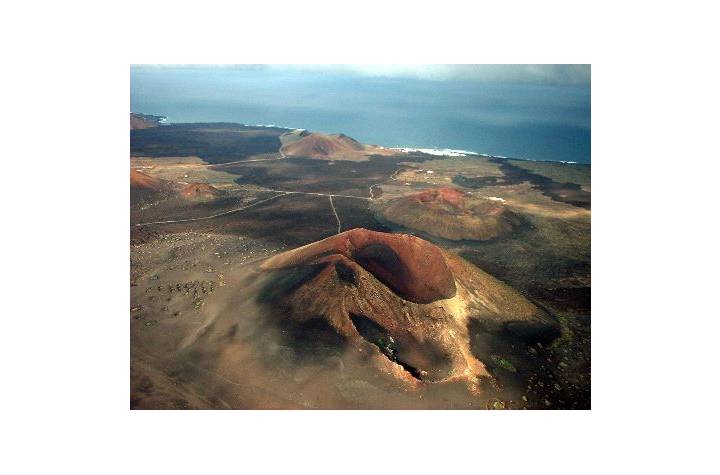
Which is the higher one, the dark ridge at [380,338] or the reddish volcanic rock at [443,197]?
the reddish volcanic rock at [443,197]

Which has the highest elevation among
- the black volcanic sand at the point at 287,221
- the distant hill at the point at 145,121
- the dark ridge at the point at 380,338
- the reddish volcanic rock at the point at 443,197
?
the distant hill at the point at 145,121

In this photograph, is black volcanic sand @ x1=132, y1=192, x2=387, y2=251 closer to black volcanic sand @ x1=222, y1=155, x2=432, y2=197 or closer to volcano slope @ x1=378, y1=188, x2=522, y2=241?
volcano slope @ x1=378, y1=188, x2=522, y2=241

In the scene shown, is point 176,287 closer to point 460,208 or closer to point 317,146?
point 460,208

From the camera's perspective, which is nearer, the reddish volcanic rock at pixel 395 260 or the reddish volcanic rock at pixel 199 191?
the reddish volcanic rock at pixel 395 260

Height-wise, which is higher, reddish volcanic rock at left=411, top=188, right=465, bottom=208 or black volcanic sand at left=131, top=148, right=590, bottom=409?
reddish volcanic rock at left=411, top=188, right=465, bottom=208

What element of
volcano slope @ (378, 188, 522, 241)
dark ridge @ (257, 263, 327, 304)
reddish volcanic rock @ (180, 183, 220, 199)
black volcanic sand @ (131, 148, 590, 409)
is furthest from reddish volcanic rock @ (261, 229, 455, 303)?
reddish volcanic rock @ (180, 183, 220, 199)

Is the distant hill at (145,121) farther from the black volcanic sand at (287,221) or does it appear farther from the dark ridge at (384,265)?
the dark ridge at (384,265)

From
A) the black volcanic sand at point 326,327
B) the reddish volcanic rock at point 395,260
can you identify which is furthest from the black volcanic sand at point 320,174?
the reddish volcanic rock at point 395,260
